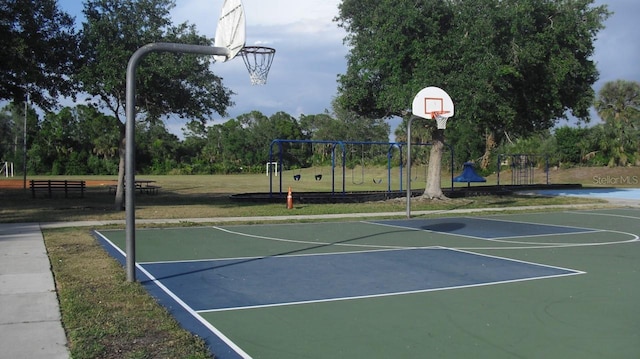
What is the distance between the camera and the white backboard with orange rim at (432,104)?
20.8 m

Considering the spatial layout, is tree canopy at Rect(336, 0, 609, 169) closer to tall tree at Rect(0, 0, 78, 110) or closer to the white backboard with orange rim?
the white backboard with orange rim

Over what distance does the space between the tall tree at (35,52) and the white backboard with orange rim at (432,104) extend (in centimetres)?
1248

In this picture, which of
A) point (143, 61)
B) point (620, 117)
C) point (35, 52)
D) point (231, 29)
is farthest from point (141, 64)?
point (620, 117)

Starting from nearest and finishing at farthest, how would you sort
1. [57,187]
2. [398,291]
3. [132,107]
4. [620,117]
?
1. [398,291]
2. [132,107]
3. [57,187]
4. [620,117]

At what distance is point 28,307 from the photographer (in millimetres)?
7422

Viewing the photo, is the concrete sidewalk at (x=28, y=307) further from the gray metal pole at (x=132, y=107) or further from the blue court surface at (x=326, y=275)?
the blue court surface at (x=326, y=275)

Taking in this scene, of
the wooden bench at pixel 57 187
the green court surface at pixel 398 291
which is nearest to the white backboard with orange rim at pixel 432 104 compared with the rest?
the green court surface at pixel 398 291

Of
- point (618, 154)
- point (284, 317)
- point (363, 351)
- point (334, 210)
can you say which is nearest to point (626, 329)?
point (363, 351)

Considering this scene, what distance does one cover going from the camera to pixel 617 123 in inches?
2094

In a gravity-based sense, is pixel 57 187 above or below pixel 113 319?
above

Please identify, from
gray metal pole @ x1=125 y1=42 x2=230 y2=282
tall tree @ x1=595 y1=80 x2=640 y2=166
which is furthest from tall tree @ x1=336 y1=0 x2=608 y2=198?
tall tree @ x1=595 y1=80 x2=640 y2=166

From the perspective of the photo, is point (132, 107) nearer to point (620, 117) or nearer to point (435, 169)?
point (435, 169)

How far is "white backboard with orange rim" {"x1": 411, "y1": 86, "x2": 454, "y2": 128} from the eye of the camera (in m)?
20.8

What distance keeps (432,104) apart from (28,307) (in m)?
15.9
